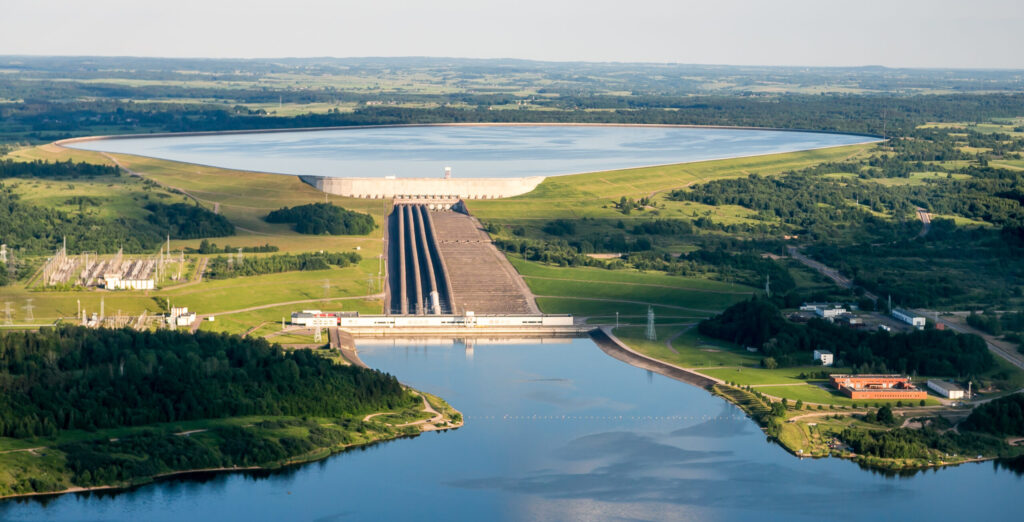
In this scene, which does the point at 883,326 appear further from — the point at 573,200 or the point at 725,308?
the point at 573,200

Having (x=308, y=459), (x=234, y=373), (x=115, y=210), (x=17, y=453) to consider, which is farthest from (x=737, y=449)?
(x=115, y=210)

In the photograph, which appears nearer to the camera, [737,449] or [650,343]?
[737,449]

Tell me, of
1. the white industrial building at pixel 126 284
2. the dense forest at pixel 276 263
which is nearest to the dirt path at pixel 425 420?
the white industrial building at pixel 126 284

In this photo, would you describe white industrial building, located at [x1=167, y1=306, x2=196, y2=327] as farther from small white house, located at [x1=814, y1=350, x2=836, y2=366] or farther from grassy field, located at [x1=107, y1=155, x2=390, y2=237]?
small white house, located at [x1=814, y1=350, x2=836, y2=366]

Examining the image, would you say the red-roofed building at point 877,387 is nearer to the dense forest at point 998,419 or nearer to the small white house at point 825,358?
the small white house at point 825,358

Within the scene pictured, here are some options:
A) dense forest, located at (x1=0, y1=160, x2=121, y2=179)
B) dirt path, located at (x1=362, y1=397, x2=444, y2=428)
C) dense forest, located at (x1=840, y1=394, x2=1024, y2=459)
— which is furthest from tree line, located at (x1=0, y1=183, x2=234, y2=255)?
dense forest, located at (x1=840, y1=394, x2=1024, y2=459)

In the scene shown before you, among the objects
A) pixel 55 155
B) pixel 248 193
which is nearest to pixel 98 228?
pixel 248 193
